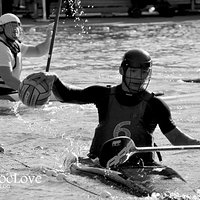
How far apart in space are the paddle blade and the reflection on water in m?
0.27

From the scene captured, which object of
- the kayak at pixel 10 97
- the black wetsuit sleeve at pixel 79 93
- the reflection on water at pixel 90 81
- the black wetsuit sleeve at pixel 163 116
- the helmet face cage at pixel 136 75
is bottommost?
the reflection on water at pixel 90 81

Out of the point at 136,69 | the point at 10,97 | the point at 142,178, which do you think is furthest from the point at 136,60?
the point at 10,97

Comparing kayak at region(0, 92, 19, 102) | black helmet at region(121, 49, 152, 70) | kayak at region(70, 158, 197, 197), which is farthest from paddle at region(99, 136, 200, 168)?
kayak at region(0, 92, 19, 102)

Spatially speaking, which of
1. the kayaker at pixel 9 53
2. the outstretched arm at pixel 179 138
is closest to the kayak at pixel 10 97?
the kayaker at pixel 9 53

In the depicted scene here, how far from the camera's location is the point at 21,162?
863 cm

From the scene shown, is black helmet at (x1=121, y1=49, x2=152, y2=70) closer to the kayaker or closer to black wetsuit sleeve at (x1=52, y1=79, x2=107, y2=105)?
black wetsuit sleeve at (x1=52, y1=79, x2=107, y2=105)

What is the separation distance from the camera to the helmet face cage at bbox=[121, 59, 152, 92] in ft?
23.7

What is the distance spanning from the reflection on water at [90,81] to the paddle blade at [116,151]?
273mm

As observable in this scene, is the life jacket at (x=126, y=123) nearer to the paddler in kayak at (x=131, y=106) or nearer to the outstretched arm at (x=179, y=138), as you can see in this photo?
the paddler in kayak at (x=131, y=106)

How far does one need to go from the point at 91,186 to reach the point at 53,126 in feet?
12.5

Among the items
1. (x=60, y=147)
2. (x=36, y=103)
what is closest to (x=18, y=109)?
(x=60, y=147)

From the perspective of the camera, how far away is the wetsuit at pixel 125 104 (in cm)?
728

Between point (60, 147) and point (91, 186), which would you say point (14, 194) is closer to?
point (91, 186)

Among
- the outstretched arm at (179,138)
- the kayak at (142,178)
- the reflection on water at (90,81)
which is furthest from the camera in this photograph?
the reflection on water at (90,81)
